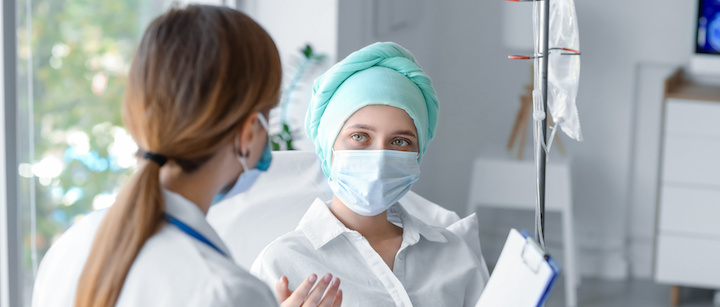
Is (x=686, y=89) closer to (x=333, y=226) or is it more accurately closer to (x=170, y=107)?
(x=333, y=226)

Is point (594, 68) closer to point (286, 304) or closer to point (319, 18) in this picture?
point (319, 18)

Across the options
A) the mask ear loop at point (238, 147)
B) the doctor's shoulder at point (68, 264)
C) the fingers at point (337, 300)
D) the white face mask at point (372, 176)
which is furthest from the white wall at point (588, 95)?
the doctor's shoulder at point (68, 264)

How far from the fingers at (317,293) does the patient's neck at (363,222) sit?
0.45 metres

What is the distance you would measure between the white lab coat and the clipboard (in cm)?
39

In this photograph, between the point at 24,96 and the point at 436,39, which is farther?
the point at 436,39

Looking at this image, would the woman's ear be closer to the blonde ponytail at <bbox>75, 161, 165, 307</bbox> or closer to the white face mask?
the blonde ponytail at <bbox>75, 161, 165, 307</bbox>

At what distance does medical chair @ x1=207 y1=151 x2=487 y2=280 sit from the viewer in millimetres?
1990

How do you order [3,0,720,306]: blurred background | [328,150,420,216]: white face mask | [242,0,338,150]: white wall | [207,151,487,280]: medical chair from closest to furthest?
[328,150,420,216]: white face mask → [207,151,487,280]: medical chair → [242,0,338,150]: white wall → [3,0,720,306]: blurred background

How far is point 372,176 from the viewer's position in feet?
5.34

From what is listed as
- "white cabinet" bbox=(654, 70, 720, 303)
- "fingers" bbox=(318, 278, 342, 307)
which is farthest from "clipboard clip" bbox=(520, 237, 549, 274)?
"white cabinet" bbox=(654, 70, 720, 303)

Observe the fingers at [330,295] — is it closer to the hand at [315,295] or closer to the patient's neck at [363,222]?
the hand at [315,295]

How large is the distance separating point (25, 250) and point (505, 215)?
2681 millimetres

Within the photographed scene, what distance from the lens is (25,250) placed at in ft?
7.36

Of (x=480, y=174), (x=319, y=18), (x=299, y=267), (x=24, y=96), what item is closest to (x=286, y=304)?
(x=299, y=267)
